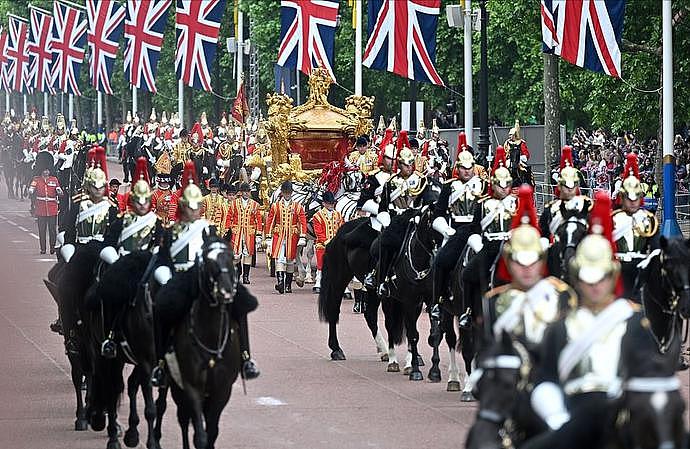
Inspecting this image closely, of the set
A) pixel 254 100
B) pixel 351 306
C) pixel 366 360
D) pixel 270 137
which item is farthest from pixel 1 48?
pixel 366 360

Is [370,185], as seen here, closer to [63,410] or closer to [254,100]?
[63,410]

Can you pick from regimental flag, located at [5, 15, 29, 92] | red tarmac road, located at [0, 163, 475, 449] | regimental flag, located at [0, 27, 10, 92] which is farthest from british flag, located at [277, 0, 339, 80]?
regimental flag, located at [0, 27, 10, 92]

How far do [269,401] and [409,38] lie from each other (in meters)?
17.6

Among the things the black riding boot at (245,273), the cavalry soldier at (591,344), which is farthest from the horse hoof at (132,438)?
the black riding boot at (245,273)

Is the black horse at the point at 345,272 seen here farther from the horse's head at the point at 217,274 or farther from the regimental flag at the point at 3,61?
the regimental flag at the point at 3,61

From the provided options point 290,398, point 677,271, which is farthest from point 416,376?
point 677,271

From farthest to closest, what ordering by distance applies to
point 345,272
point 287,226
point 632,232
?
point 287,226 → point 345,272 → point 632,232

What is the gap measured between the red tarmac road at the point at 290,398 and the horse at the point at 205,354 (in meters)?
1.14

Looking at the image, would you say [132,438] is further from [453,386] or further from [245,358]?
[453,386]

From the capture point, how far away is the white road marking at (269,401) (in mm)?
16203

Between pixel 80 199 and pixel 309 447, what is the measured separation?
364 centimetres

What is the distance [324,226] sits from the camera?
27.0 metres

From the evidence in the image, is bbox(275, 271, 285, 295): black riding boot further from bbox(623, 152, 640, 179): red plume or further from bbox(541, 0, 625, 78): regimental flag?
bbox(623, 152, 640, 179): red plume

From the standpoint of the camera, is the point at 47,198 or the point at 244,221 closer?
the point at 244,221
